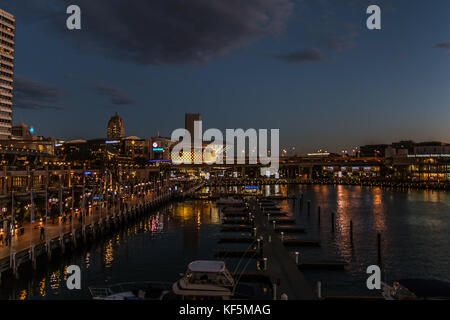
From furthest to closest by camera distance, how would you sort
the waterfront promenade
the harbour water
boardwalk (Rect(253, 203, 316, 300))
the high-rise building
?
the high-rise building → the harbour water → the waterfront promenade → boardwalk (Rect(253, 203, 316, 300))

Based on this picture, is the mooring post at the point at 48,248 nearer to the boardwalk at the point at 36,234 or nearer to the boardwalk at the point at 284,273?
the boardwalk at the point at 36,234

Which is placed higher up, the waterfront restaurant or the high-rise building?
the high-rise building

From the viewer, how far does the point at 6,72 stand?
11256cm

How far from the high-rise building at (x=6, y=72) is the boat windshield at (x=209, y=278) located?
11549cm

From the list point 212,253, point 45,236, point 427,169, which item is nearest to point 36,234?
point 45,236

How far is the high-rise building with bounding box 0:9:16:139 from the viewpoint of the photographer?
111000 millimetres

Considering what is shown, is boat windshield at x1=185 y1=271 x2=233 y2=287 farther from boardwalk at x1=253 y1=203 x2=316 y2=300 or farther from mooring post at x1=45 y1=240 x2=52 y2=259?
mooring post at x1=45 y1=240 x2=52 y2=259

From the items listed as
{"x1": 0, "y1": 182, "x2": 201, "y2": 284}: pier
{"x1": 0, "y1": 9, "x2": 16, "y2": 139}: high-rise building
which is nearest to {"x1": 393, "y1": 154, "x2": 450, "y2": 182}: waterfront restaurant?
{"x1": 0, "y1": 182, "x2": 201, "y2": 284}: pier

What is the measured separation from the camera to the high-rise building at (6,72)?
11100 cm

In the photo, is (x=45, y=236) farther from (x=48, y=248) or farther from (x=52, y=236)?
(x=48, y=248)

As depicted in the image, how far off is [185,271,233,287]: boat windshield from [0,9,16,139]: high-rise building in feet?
379

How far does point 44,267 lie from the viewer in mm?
27297

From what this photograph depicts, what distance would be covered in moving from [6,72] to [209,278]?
12187 centimetres
